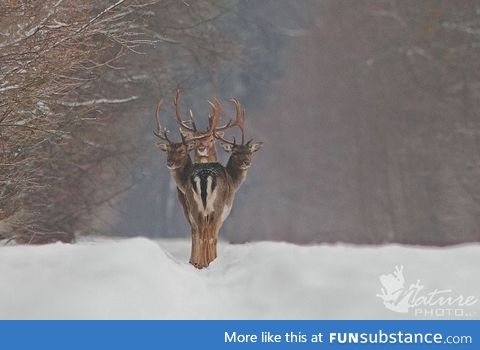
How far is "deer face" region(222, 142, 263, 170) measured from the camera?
14.1m

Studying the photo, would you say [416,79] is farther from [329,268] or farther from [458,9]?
[329,268]

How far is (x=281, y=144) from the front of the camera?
48.0 m

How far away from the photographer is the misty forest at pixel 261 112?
43.8ft

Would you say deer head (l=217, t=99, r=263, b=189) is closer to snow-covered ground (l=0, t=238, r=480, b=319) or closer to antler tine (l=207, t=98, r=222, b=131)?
antler tine (l=207, t=98, r=222, b=131)

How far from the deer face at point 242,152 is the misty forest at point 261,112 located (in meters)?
1.48

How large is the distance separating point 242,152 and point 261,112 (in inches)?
1147

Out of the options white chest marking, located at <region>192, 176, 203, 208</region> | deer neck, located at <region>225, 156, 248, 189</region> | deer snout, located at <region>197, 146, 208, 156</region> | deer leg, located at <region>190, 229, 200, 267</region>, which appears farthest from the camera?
deer snout, located at <region>197, 146, 208, 156</region>

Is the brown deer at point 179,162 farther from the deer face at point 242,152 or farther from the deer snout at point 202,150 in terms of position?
the deer face at point 242,152

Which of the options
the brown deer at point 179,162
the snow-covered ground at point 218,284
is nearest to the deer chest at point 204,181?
the brown deer at point 179,162

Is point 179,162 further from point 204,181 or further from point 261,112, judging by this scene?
point 261,112

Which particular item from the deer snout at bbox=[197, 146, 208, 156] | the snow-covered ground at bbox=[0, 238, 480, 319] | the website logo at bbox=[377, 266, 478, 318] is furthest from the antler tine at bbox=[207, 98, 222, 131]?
the website logo at bbox=[377, 266, 478, 318]

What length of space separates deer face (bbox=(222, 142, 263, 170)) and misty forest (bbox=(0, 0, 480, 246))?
1.48 m
